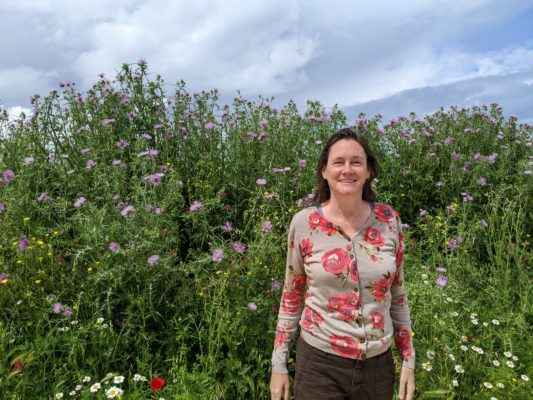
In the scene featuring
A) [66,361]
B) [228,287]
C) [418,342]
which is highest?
[228,287]

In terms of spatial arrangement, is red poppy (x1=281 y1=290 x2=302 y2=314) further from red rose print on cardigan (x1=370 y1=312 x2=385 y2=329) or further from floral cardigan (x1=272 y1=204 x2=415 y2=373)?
red rose print on cardigan (x1=370 y1=312 x2=385 y2=329)

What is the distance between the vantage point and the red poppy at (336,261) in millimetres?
1614

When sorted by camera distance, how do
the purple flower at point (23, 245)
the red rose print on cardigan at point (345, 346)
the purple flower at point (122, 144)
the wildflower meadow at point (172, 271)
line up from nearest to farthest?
the red rose print on cardigan at point (345, 346), the wildflower meadow at point (172, 271), the purple flower at point (23, 245), the purple flower at point (122, 144)

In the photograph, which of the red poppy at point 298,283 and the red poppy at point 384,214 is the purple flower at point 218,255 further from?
the red poppy at point 384,214

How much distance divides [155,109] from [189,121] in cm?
36

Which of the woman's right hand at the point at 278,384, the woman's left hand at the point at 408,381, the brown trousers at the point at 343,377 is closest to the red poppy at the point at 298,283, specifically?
the brown trousers at the point at 343,377

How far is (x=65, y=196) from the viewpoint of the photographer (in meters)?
3.76

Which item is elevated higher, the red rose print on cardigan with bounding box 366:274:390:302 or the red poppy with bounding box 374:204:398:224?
the red poppy with bounding box 374:204:398:224

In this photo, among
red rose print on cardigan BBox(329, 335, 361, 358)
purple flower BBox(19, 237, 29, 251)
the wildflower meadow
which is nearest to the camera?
red rose print on cardigan BBox(329, 335, 361, 358)

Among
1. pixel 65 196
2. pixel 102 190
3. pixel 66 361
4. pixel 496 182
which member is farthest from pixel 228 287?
pixel 496 182

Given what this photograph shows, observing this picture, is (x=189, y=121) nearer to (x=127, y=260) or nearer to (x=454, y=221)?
(x=127, y=260)

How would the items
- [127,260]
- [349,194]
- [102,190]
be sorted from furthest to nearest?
1. [102,190]
2. [127,260]
3. [349,194]

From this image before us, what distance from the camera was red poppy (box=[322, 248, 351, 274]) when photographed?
161 cm

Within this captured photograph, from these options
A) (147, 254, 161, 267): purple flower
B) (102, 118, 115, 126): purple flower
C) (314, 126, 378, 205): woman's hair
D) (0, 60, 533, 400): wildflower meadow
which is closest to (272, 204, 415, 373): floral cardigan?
(314, 126, 378, 205): woman's hair
